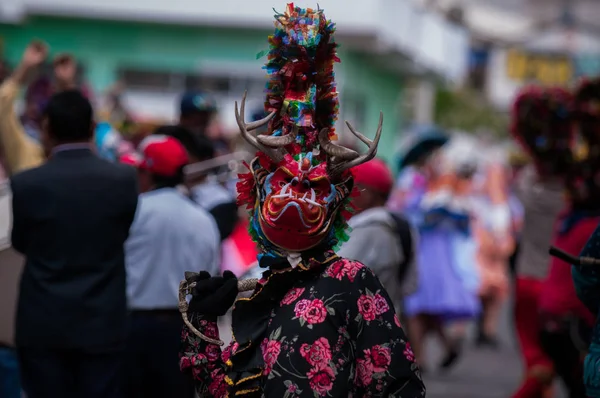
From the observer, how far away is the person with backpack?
275 inches

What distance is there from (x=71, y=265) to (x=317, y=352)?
212 centimetres

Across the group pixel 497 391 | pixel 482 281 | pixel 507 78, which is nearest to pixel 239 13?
pixel 482 281

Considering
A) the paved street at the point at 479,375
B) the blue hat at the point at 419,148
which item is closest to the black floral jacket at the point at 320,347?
the blue hat at the point at 419,148

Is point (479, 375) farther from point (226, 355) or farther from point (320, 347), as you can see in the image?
point (320, 347)

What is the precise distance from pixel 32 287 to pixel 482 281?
1024 cm

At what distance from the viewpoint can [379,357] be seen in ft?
13.6

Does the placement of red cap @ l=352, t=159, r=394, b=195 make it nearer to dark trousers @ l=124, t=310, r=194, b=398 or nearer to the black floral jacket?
dark trousers @ l=124, t=310, r=194, b=398

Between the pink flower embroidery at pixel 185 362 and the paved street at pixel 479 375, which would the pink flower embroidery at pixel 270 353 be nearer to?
the pink flower embroidery at pixel 185 362

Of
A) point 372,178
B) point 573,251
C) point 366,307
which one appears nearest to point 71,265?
point 366,307

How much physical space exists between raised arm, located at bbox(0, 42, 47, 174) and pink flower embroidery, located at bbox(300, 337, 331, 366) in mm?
4088

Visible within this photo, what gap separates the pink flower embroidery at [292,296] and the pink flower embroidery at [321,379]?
0.28 meters

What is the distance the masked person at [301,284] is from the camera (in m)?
4.14

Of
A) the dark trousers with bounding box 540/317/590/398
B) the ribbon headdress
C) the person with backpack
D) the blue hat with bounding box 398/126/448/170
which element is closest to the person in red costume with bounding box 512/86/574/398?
the dark trousers with bounding box 540/317/590/398

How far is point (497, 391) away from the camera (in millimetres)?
11250
